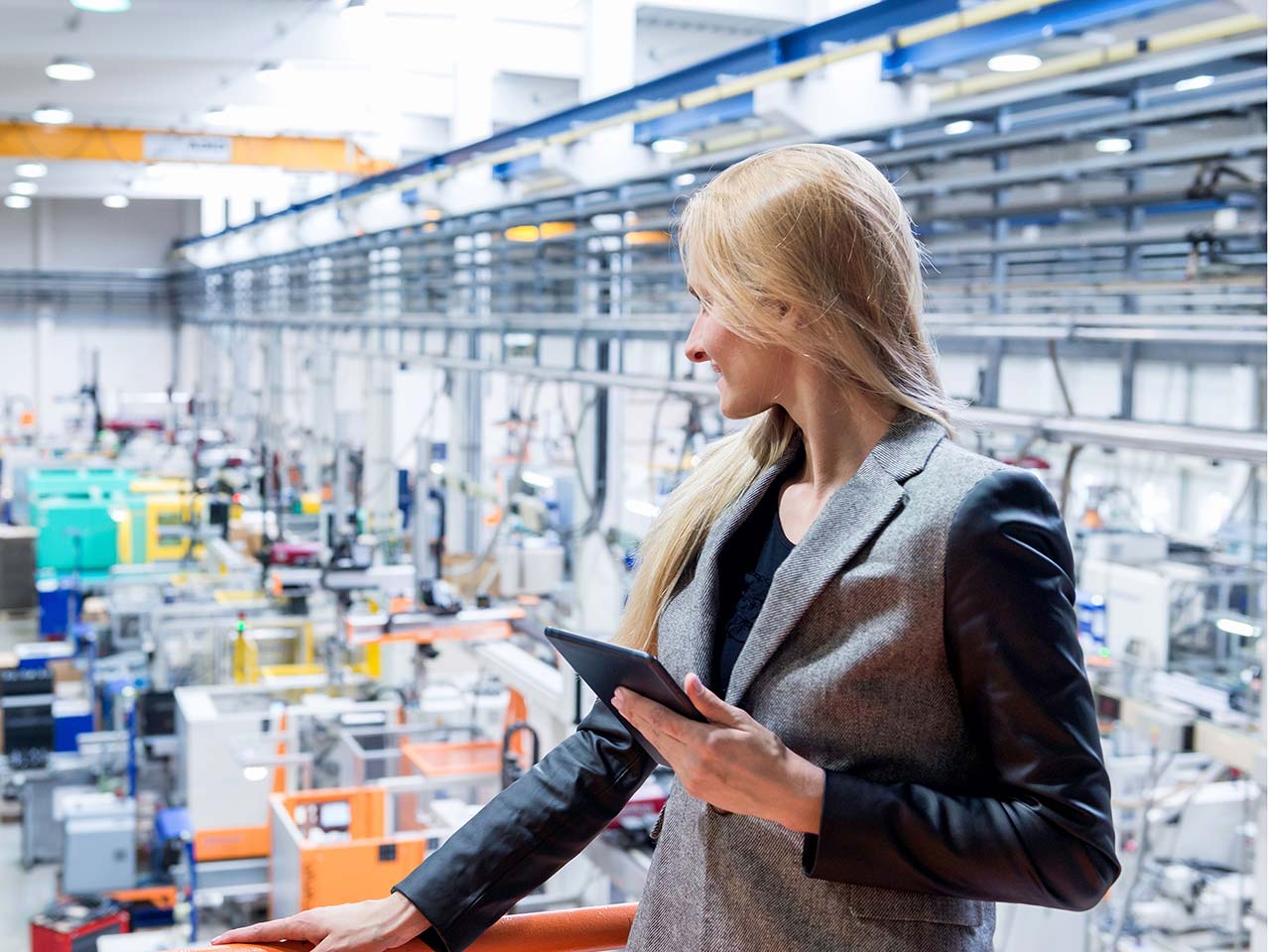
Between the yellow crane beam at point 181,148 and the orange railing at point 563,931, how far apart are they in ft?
32.6

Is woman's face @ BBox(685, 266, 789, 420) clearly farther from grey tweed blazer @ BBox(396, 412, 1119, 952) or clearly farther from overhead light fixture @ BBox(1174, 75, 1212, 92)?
overhead light fixture @ BBox(1174, 75, 1212, 92)

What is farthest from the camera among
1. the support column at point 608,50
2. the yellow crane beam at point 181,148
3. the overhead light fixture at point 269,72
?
the yellow crane beam at point 181,148

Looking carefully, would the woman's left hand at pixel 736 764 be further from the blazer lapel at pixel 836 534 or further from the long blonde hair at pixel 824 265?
the long blonde hair at pixel 824 265

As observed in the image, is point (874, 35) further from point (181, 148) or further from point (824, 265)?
point (181, 148)

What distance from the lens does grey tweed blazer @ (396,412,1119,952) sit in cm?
90

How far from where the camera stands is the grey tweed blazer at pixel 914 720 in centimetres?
90

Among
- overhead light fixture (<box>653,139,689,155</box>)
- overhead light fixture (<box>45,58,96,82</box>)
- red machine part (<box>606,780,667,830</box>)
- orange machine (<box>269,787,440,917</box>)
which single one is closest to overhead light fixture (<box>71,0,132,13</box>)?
overhead light fixture (<box>45,58,96,82</box>)

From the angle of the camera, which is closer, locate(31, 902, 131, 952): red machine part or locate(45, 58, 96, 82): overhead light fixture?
locate(31, 902, 131, 952): red machine part

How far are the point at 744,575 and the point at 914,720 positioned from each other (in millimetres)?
216

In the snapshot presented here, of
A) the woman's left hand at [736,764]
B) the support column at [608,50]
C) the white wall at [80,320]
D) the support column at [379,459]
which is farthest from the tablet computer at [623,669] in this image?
the white wall at [80,320]

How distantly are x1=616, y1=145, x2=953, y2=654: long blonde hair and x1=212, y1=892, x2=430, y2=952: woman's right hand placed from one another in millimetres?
586

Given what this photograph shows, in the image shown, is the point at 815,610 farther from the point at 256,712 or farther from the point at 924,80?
the point at 256,712

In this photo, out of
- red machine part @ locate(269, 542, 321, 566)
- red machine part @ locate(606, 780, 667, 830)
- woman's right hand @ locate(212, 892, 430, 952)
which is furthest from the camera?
red machine part @ locate(269, 542, 321, 566)

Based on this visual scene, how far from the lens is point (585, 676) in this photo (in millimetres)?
1050
